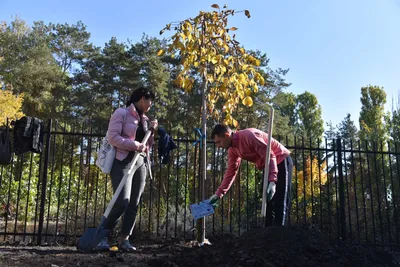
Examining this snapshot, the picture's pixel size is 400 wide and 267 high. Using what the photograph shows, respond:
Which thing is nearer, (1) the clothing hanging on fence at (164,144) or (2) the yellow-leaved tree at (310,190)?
(1) the clothing hanging on fence at (164,144)

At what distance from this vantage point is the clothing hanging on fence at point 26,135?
16.6ft

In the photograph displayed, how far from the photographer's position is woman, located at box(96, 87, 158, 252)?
3621 mm

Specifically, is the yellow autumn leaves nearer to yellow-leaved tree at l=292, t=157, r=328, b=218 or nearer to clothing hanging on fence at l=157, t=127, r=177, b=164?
clothing hanging on fence at l=157, t=127, r=177, b=164

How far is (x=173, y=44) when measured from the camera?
4.71 m

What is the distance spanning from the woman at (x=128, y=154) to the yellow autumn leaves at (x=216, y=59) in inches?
41.6

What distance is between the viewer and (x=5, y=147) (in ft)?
16.6

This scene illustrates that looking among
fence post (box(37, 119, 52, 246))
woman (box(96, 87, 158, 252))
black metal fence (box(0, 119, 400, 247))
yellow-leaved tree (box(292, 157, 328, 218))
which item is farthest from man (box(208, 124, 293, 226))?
fence post (box(37, 119, 52, 246))

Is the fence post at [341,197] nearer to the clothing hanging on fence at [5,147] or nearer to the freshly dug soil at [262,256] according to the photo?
the freshly dug soil at [262,256]

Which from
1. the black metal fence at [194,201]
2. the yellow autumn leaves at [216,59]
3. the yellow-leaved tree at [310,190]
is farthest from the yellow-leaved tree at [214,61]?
the yellow-leaved tree at [310,190]

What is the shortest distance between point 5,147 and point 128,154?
2272mm

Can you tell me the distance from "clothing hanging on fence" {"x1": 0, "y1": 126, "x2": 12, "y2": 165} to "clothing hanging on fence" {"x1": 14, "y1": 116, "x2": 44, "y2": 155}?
3.6 inches

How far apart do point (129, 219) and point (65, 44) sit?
2369 cm

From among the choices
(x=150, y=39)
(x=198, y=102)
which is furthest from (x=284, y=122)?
(x=150, y=39)

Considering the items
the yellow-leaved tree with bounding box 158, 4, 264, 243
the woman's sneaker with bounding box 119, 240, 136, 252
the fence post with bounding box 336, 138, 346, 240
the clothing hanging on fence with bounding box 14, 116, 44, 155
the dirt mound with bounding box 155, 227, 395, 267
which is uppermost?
the yellow-leaved tree with bounding box 158, 4, 264, 243
